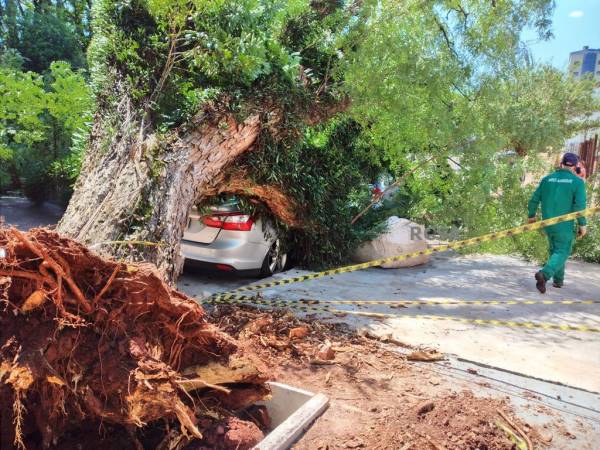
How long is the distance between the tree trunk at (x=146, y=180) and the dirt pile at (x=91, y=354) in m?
1.02

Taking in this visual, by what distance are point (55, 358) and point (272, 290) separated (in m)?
3.88

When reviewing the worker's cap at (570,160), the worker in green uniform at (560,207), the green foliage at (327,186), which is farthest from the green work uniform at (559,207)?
the green foliage at (327,186)

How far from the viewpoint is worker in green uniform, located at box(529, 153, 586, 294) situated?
6.26 m

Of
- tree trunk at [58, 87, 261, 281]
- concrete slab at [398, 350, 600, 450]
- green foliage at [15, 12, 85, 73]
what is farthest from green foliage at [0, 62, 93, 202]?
green foliage at [15, 12, 85, 73]

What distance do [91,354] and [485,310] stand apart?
4.76 m

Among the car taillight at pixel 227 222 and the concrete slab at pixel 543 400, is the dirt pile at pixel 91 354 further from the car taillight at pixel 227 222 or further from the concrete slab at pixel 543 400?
the car taillight at pixel 227 222

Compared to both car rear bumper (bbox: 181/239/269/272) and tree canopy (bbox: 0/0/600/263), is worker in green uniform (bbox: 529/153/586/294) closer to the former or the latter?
tree canopy (bbox: 0/0/600/263)

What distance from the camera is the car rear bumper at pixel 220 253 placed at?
5.90 m

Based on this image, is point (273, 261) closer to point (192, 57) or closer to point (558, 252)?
point (192, 57)

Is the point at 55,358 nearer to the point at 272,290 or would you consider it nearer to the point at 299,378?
the point at 299,378

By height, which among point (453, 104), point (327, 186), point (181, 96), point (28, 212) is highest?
point (453, 104)

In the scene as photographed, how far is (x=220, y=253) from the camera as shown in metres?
5.89

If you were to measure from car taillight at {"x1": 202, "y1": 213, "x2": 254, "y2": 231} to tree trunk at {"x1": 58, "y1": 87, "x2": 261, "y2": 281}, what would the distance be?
2.91 feet

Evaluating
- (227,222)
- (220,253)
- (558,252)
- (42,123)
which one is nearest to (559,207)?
(558,252)
